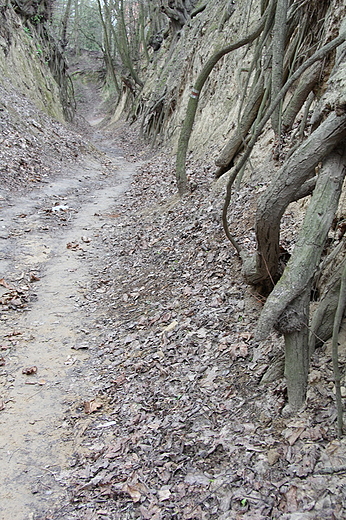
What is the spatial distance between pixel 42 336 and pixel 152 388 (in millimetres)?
1884

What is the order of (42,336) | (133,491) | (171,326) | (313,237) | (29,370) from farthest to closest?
(42,336) < (171,326) < (29,370) < (133,491) < (313,237)

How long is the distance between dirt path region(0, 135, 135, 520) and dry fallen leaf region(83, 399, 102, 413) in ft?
0.29

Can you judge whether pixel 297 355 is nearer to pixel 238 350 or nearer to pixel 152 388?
pixel 238 350

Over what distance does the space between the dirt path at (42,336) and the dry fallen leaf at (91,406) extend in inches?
3.5

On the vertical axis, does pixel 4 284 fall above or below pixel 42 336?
above

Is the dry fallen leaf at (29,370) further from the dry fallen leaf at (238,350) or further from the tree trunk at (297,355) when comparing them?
the tree trunk at (297,355)

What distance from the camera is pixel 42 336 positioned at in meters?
5.07

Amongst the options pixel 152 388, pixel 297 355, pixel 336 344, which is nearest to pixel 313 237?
pixel 336 344

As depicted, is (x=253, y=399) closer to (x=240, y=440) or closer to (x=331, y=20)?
(x=240, y=440)

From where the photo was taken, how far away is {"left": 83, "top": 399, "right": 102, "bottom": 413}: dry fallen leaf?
3799 millimetres

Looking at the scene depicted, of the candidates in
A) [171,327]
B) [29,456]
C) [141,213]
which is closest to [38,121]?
[141,213]

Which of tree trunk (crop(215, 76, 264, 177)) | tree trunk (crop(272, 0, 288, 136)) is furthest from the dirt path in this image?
tree trunk (crop(272, 0, 288, 136))

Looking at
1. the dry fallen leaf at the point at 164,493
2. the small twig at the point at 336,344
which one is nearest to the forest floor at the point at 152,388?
the dry fallen leaf at the point at 164,493

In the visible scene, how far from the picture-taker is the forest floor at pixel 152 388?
263cm
